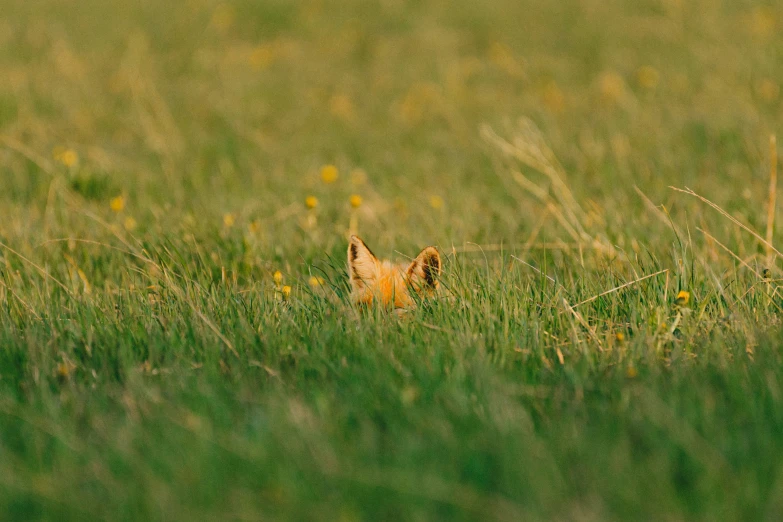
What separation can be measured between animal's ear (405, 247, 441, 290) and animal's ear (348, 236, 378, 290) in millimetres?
162

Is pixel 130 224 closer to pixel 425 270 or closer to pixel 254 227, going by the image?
pixel 254 227

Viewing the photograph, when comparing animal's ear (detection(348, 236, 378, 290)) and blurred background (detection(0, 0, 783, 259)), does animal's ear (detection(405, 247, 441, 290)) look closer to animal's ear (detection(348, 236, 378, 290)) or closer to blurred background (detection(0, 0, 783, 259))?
animal's ear (detection(348, 236, 378, 290))

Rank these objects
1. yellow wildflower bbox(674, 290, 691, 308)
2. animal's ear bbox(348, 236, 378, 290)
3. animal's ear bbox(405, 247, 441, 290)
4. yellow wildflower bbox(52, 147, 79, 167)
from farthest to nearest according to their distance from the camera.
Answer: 1. yellow wildflower bbox(52, 147, 79, 167)
2. animal's ear bbox(348, 236, 378, 290)
3. animal's ear bbox(405, 247, 441, 290)
4. yellow wildflower bbox(674, 290, 691, 308)

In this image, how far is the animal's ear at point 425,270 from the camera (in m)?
3.30

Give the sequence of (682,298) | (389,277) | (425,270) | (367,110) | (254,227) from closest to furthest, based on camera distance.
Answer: (682,298) → (425,270) → (389,277) → (254,227) → (367,110)

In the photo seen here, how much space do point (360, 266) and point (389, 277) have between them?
0.17 m

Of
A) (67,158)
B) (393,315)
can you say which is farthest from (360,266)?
(67,158)

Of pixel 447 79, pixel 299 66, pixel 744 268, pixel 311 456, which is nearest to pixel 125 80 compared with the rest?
pixel 299 66

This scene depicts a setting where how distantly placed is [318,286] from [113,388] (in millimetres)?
1159

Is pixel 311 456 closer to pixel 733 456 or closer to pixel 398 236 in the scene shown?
pixel 733 456

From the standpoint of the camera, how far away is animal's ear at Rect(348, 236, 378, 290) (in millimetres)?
3471

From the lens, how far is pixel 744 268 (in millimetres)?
3893

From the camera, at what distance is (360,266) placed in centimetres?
349

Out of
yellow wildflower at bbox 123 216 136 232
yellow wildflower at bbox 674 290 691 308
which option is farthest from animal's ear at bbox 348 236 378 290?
yellow wildflower at bbox 123 216 136 232
